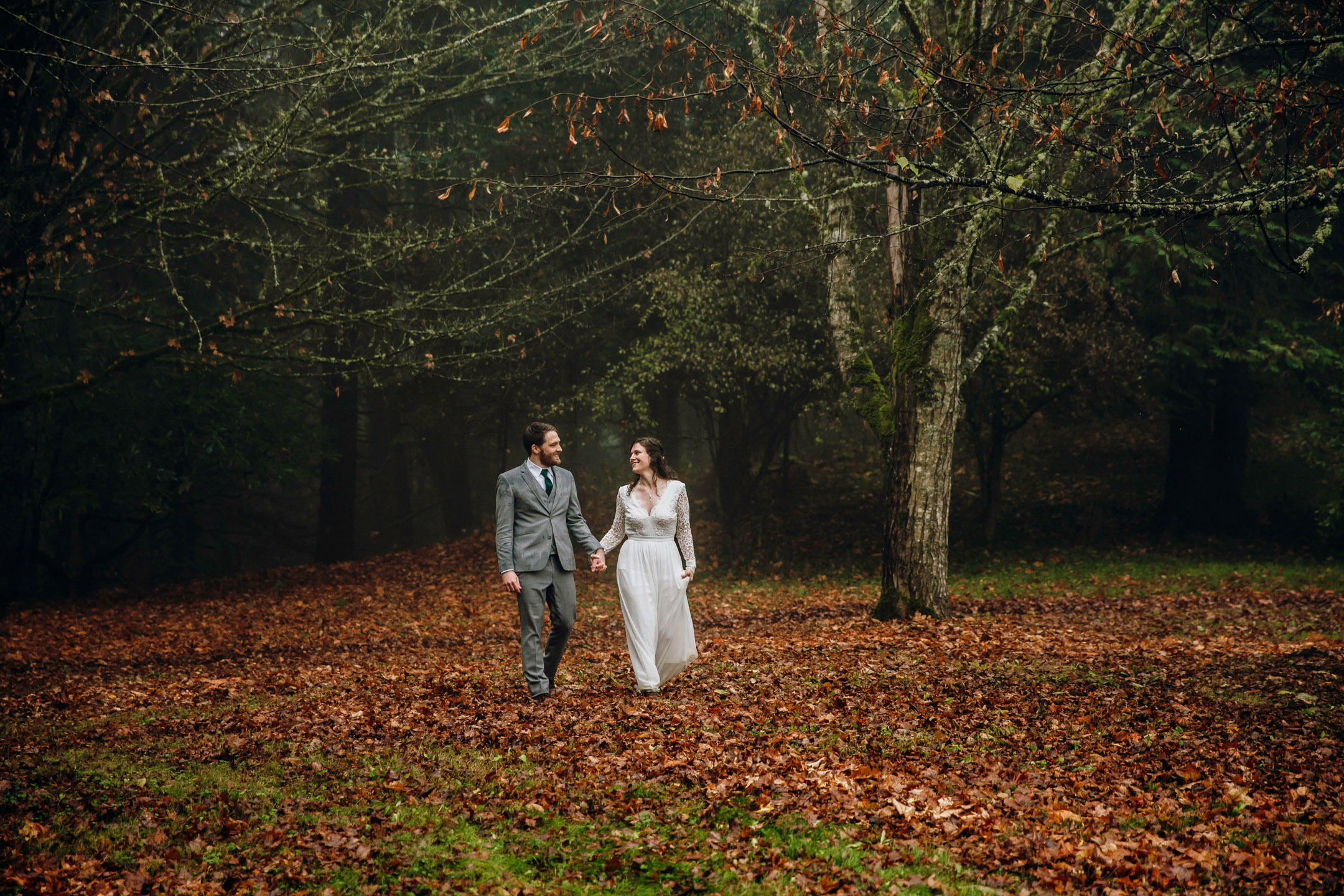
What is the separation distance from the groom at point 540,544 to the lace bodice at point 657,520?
31 cm

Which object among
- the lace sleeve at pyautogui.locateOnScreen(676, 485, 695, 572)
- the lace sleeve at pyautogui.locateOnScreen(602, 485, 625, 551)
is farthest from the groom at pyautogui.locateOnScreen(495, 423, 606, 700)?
the lace sleeve at pyautogui.locateOnScreen(676, 485, 695, 572)

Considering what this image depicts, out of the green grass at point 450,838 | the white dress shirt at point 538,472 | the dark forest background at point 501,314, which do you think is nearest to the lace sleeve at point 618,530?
the white dress shirt at point 538,472

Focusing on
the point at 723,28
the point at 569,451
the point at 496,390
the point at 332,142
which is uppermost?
the point at 723,28

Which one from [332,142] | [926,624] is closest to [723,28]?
[332,142]

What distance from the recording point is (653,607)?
788cm

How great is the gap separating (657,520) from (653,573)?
0.44 metres

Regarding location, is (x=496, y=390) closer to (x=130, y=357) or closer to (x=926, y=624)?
(x=130, y=357)

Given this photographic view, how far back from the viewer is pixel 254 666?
37.5 feet

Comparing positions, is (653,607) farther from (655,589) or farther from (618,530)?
(618,530)

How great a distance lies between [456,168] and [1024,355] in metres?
12.4

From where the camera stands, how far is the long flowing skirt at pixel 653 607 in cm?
784

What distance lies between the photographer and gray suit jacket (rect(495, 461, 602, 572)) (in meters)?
7.63

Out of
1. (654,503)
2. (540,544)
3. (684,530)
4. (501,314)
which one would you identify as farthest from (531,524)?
(501,314)

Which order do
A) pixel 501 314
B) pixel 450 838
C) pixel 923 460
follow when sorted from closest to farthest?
pixel 450 838, pixel 923 460, pixel 501 314
